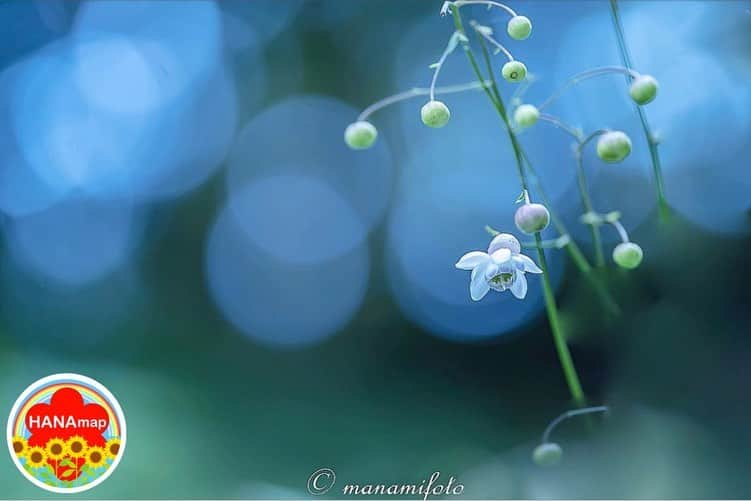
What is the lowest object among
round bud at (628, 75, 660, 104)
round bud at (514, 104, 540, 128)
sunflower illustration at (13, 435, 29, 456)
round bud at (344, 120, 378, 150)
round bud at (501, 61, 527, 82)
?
sunflower illustration at (13, 435, 29, 456)

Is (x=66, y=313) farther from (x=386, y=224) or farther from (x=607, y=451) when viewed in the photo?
(x=607, y=451)

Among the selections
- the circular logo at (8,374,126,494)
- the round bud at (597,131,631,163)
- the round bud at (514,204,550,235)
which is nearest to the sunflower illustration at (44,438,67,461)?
the circular logo at (8,374,126,494)

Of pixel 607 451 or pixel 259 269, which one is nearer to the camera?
pixel 607 451

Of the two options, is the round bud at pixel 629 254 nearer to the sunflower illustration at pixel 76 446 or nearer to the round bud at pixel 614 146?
the round bud at pixel 614 146

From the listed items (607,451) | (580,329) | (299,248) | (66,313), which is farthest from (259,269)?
(607,451)

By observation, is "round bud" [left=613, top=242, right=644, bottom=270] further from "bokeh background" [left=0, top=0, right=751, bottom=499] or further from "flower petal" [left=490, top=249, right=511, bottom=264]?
"bokeh background" [left=0, top=0, right=751, bottom=499]

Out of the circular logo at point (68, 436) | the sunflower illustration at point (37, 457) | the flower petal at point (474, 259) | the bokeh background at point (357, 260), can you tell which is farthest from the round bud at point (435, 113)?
the sunflower illustration at point (37, 457)

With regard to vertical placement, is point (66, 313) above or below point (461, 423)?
above
